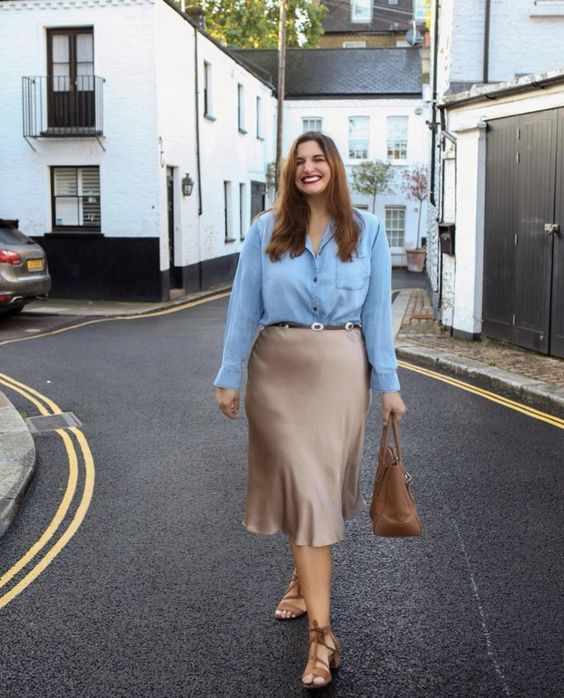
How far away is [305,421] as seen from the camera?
3.74 metres

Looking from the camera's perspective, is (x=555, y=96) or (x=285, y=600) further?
(x=555, y=96)

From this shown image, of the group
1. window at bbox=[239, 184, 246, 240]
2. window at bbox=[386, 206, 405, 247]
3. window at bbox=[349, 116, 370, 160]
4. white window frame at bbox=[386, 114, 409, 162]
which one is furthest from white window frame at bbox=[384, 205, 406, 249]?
window at bbox=[239, 184, 246, 240]

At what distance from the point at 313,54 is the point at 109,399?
1286 inches

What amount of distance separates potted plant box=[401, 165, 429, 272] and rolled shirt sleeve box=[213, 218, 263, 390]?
100ft

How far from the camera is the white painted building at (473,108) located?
13375 millimetres

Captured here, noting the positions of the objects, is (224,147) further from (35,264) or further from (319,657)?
(319,657)

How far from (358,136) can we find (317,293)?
3425 centimetres

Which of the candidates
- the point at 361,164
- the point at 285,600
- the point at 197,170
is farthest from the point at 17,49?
the point at 285,600

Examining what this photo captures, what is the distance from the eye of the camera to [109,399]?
967 cm

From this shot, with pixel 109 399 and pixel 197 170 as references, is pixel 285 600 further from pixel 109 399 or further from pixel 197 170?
pixel 197 170

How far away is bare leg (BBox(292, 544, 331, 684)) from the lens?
3.73m

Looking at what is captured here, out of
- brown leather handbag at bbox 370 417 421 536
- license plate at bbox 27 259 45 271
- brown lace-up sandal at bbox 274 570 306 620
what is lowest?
brown lace-up sandal at bbox 274 570 306 620

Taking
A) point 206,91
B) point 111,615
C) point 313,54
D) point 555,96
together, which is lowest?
point 111,615

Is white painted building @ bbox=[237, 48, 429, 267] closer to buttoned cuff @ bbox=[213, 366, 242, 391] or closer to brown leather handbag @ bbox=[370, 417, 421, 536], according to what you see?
buttoned cuff @ bbox=[213, 366, 242, 391]
